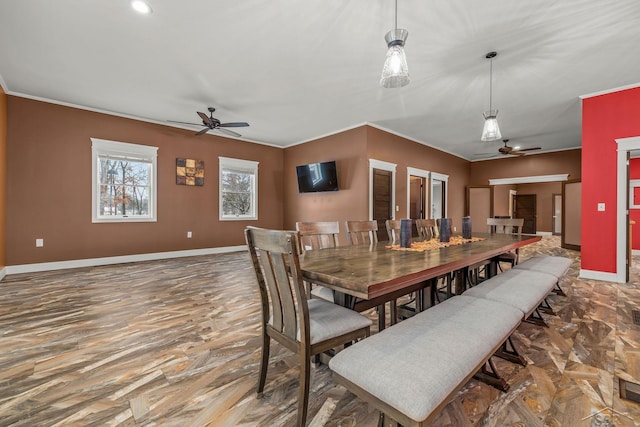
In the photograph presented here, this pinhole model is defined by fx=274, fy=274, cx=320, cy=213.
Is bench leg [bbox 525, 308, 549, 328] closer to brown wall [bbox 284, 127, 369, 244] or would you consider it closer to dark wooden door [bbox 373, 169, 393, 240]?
brown wall [bbox 284, 127, 369, 244]

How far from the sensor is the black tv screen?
6027mm

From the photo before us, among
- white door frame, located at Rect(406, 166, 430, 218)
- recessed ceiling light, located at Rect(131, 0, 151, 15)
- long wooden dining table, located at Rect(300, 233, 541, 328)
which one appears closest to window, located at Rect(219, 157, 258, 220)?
white door frame, located at Rect(406, 166, 430, 218)

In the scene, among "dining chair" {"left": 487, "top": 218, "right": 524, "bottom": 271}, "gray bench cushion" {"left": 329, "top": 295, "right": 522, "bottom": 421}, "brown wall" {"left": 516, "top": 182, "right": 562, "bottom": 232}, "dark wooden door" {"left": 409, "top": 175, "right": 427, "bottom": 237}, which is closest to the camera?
"gray bench cushion" {"left": 329, "top": 295, "right": 522, "bottom": 421}

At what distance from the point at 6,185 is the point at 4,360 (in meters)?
3.74

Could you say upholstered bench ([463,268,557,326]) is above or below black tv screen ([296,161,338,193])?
below

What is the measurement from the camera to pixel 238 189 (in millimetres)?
6785

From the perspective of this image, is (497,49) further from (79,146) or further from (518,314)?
(79,146)

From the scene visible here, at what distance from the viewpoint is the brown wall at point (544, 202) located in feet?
37.7

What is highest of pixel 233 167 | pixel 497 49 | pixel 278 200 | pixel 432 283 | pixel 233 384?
pixel 497 49

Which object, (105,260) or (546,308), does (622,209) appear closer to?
(546,308)

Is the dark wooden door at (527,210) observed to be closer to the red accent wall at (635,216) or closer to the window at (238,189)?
the red accent wall at (635,216)

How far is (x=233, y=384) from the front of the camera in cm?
163

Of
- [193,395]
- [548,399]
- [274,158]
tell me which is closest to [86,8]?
[193,395]

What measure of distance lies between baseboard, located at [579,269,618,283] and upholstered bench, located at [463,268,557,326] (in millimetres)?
2561
